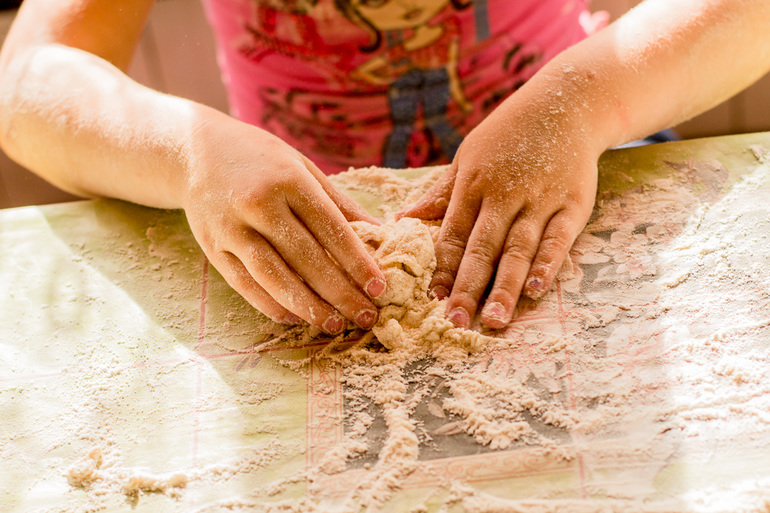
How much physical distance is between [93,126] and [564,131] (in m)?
0.73

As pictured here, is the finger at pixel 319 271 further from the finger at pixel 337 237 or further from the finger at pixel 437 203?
the finger at pixel 437 203

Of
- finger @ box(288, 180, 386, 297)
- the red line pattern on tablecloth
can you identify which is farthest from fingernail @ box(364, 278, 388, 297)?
the red line pattern on tablecloth

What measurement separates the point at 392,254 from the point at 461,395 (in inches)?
8.1

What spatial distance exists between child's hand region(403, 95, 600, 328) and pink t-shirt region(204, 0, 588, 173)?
28 centimetres

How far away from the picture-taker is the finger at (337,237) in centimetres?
83

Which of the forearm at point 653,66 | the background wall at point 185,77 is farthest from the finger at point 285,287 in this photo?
the background wall at point 185,77

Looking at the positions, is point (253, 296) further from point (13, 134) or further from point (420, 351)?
point (13, 134)

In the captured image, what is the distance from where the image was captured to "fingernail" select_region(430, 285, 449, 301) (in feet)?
2.87

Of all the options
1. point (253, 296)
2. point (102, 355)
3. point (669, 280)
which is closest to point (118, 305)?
point (102, 355)

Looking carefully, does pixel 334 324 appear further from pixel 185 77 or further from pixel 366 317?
pixel 185 77

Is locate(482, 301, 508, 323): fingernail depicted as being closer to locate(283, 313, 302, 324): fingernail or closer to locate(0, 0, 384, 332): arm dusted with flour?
locate(0, 0, 384, 332): arm dusted with flour

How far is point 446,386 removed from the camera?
0.78m

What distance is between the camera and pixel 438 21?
45.4 inches

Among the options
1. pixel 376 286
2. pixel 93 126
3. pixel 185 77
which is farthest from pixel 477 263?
pixel 185 77
